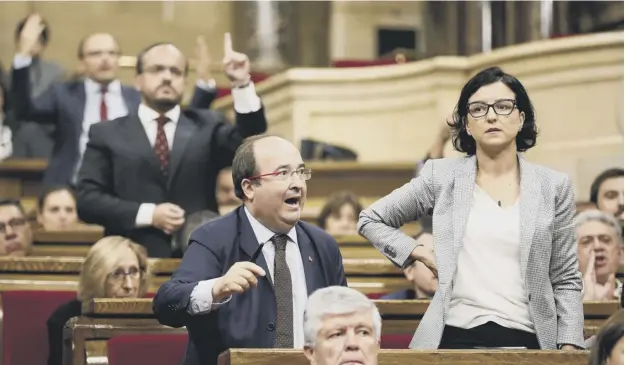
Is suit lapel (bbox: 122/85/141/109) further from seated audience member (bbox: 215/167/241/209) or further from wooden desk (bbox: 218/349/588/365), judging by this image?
wooden desk (bbox: 218/349/588/365)

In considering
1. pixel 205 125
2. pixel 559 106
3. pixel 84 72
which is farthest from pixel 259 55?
pixel 205 125

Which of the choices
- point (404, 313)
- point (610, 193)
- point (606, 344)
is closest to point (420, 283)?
point (404, 313)

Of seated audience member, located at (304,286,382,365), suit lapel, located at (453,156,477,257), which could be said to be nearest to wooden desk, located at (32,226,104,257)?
suit lapel, located at (453,156,477,257)

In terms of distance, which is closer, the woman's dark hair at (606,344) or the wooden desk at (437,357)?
the woman's dark hair at (606,344)

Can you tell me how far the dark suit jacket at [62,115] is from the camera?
659 cm

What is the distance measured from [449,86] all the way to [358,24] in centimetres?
284

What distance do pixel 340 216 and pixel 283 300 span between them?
3.04 meters

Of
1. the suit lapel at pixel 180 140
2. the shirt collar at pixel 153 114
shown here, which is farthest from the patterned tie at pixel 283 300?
the shirt collar at pixel 153 114

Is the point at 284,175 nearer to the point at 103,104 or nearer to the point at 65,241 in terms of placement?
the point at 65,241

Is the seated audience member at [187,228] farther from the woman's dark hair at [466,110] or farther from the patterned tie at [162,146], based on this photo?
the woman's dark hair at [466,110]

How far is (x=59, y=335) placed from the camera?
482 cm

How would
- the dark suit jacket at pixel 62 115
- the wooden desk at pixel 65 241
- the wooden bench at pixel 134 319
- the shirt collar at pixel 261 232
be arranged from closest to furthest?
the shirt collar at pixel 261 232
the wooden bench at pixel 134 319
the wooden desk at pixel 65 241
the dark suit jacket at pixel 62 115

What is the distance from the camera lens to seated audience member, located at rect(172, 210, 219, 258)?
16.9ft

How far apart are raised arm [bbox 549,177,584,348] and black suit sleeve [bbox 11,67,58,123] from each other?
10.5 feet
